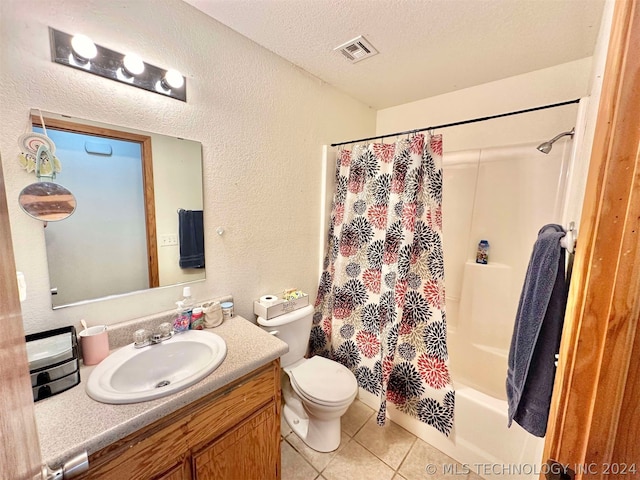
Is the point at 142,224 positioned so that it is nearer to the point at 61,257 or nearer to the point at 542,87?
the point at 61,257

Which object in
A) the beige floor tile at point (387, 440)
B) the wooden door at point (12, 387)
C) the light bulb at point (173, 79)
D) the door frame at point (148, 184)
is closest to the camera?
the wooden door at point (12, 387)

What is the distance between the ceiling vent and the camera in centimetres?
144

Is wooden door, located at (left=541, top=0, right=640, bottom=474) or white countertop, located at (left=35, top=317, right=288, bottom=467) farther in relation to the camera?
white countertop, located at (left=35, top=317, right=288, bottom=467)

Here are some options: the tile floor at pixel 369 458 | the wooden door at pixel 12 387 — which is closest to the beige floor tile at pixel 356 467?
the tile floor at pixel 369 458

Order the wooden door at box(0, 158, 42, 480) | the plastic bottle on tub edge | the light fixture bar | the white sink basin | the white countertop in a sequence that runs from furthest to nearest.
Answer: the plastic bottle on tub edge
the light fixture bar
the white sink basin
the white countertop
the wooden door at box(0, 158, 42, 480)

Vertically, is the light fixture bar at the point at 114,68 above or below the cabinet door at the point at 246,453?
above

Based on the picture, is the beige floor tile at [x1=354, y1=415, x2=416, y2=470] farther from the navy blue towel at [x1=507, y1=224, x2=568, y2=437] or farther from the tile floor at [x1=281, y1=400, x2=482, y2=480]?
the navy blue towel at [x1=507, y1=224, x2=568, y2=437]

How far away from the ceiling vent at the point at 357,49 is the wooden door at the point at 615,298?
1.30 meters

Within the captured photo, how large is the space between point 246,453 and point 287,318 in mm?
695

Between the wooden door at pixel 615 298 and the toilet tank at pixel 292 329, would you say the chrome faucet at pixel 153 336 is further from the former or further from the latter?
the wooden door at pixel 615 298

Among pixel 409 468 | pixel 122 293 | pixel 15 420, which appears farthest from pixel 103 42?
pixel 409 468

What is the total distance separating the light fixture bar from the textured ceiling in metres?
0.40

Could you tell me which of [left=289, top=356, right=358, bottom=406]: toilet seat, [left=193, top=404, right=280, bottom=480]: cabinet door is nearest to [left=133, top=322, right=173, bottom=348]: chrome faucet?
[left=193, top=404, right=280, bottom=480]: cabinet door

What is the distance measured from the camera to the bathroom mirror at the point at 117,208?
98 cm
